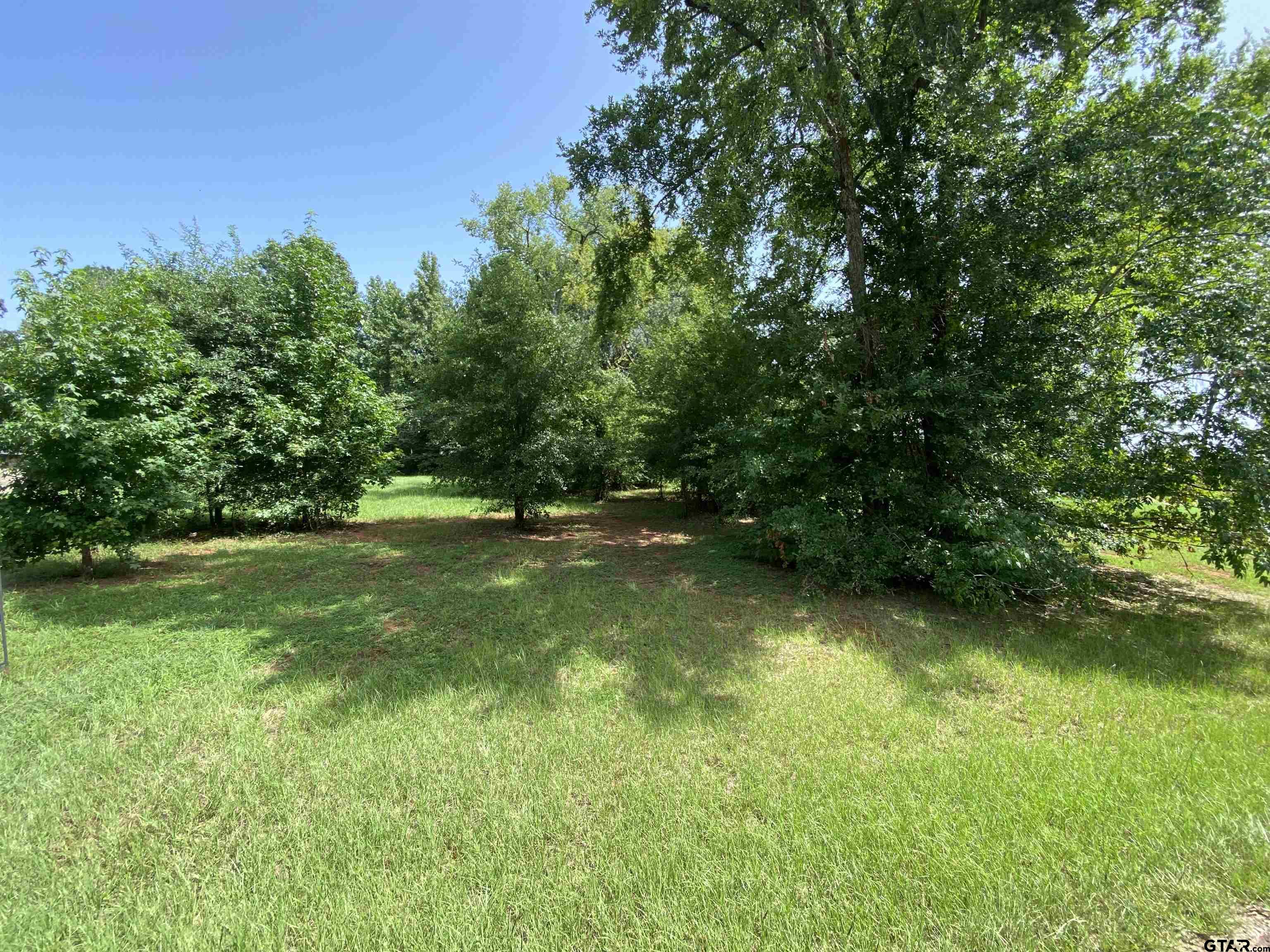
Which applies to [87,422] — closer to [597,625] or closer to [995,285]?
[597,625]

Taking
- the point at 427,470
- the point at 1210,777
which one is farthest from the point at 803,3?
the point at 427,470

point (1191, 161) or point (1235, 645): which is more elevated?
point (1191, 161)

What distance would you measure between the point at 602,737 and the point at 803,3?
8718mm

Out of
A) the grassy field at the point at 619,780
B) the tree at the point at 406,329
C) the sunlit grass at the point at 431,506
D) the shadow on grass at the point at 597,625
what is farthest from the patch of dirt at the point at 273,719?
the tree at the point at 406,329

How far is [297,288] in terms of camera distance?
1009 cm

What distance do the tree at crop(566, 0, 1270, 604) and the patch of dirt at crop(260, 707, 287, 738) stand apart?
5.41 metres

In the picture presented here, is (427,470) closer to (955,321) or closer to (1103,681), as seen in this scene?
(955,321)

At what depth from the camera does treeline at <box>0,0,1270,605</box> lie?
5.28 meters

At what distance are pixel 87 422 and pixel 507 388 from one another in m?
5.55

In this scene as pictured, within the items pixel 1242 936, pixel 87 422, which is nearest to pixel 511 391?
pixel 87 422

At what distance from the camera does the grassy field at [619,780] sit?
1810 millimetres

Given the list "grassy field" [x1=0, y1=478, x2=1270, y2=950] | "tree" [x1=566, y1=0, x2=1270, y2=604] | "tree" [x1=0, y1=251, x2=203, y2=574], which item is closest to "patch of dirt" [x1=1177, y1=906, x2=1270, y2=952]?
"grassy field" [x1=0, y1=478, x2=1270, y2=950]

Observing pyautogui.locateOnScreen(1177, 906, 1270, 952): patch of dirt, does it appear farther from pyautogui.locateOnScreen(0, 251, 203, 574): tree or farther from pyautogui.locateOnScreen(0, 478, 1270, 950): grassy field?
pyautogui.locateOnScreen(0, 251, 203, 574): tree

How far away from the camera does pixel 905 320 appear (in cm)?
666
